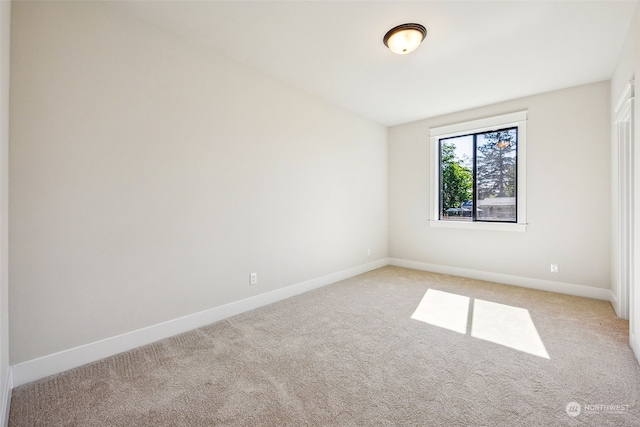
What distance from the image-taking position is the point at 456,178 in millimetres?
4816

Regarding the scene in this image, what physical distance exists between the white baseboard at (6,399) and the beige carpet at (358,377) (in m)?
0.03

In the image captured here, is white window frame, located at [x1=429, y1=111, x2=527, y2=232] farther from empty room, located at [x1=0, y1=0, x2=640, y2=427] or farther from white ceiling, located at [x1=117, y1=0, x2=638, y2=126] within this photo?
white ceiling, located at [x1=117, y1=0, x2=638, y2=126]

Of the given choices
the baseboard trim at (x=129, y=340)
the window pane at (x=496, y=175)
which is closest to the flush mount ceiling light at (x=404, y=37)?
the window pane at (x=496, y=175)

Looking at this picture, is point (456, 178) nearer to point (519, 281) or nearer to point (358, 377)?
point (519, 281)

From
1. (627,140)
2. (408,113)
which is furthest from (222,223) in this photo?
(627,140)

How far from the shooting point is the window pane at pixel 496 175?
4.23 metres

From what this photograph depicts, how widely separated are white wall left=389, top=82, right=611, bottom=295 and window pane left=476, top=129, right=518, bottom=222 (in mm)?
259

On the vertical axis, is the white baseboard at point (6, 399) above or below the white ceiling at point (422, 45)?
below

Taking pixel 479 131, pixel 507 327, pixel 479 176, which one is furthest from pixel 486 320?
pixel 479 131

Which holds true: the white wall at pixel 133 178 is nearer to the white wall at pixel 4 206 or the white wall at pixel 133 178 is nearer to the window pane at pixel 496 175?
the white wall at pixel 4 206

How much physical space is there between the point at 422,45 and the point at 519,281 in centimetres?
343

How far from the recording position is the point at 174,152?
258 centimetres

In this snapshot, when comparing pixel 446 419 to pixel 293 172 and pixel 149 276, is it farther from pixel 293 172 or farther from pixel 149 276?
pixel 293 172

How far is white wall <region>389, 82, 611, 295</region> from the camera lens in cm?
351
